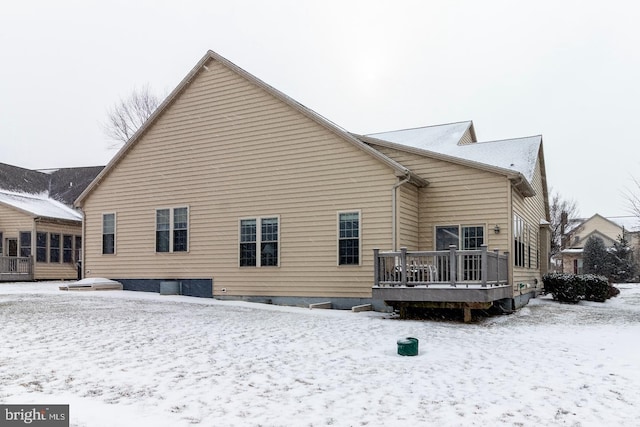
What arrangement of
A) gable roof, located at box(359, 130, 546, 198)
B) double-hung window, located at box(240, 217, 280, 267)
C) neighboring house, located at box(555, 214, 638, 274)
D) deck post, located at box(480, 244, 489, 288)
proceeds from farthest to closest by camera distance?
neighboring house, located at box(555, 214, 638, 274), double-hung window, located at box(240, 217, 280, 267), gable roof, located at box(359, 130, 546, 198), deck post, located at box(480, 244, 489, 288)

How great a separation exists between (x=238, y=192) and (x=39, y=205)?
58.9ft

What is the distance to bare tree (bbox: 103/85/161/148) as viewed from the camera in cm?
4100

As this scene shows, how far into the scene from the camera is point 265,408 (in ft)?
19.5

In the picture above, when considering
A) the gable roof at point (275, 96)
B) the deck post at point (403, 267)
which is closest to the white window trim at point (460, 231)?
the gable roof at point (275, 96)

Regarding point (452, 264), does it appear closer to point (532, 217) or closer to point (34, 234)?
point (532, 217)

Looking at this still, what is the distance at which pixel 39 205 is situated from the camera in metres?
29.5

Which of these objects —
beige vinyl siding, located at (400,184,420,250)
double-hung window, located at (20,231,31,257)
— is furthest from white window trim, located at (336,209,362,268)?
double-hung window, located at (20,231,31,257)

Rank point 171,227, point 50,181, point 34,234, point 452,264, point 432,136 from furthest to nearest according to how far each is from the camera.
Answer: point 50,181
point 34,234
point 432,136
point 171,227
point 452,264

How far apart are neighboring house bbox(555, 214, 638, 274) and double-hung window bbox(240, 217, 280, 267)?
41201 mm

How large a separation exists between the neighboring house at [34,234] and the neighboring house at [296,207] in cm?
852

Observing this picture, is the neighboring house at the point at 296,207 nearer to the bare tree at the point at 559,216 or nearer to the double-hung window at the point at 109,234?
the double-hung window at the point at 109,234

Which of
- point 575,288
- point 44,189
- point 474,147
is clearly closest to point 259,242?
point 474,147

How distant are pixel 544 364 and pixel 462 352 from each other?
1.31 metres

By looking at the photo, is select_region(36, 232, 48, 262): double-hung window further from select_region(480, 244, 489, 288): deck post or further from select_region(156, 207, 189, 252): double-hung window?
select_region(480, 244, 489, 288): deck post
